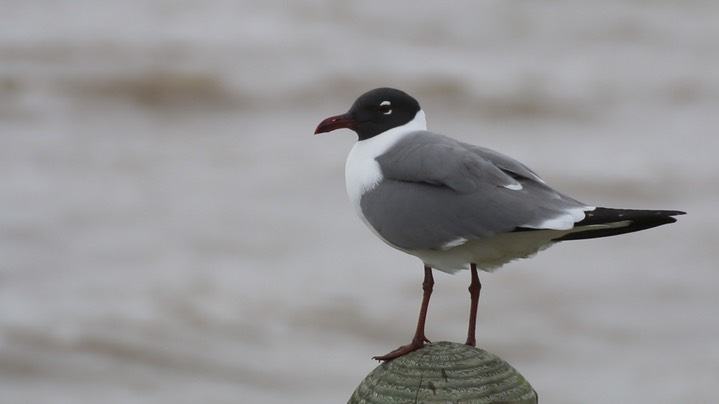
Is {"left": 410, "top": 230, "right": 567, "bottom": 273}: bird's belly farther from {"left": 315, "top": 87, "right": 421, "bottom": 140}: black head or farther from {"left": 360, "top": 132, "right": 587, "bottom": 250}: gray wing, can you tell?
{"left": 315, "top": 87, "right": 421, "bottom": 140}: black head

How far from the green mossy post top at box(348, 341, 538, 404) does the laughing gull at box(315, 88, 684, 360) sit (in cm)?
12

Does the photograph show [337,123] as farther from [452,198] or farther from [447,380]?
[447,380]

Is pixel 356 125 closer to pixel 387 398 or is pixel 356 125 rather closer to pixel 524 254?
pixel 524 254

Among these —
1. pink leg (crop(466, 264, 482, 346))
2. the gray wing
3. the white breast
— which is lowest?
pink leg (crop(466, 264, 482, 346))

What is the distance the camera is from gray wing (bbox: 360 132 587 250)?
235cm

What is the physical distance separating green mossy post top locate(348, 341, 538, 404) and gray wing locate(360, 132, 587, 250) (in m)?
0.23

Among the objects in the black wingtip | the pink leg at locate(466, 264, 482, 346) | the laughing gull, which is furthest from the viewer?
the pink leg at locate(466, 264, 482, 346)

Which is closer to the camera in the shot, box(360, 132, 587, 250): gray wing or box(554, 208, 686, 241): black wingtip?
box(554, 208, 686, 241): black wingtip

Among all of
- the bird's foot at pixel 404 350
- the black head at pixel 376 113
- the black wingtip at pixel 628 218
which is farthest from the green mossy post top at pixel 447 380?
the black head at pixel 376 113

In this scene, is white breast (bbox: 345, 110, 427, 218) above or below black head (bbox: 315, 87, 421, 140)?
below

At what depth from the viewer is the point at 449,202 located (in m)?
2.43

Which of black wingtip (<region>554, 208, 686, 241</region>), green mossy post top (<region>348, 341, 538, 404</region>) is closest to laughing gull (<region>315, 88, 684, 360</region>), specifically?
black wingtip (<region>554, 208, 686, 241</region>)

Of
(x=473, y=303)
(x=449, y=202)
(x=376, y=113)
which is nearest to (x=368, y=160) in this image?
(x=376, y=113)

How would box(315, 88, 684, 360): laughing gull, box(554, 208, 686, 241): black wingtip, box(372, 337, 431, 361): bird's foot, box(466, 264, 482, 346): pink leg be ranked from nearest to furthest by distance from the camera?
box(554, 208, 686, 241): black wingtip < box(315, 88, 684, 360): laughing gull < box(372, 337, 431, 361): bird's foot < box(466, 264, 482, 346): pink leg
